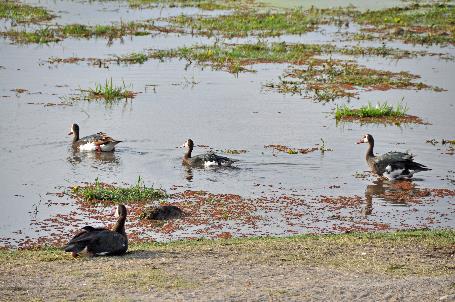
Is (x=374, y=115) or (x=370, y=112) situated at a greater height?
(x=370, y=112)

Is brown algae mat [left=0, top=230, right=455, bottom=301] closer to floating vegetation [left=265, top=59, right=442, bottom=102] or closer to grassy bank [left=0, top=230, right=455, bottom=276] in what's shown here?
grassy bank [left=0, top=230, right=455, bottom=276]

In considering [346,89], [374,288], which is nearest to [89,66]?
[346,89]

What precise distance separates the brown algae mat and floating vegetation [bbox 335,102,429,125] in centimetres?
1141

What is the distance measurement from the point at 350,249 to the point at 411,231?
2422 mm

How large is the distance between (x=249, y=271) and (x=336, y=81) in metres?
19.1

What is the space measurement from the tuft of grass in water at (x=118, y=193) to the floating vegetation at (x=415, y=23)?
22389mm

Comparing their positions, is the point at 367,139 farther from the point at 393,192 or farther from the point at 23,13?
the point at 23,13

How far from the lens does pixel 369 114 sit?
26688 mm

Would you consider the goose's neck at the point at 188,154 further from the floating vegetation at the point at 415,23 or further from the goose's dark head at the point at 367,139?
the floating vegetation at the point at 415,23

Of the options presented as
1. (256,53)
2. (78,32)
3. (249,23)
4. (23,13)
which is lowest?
(256,53)

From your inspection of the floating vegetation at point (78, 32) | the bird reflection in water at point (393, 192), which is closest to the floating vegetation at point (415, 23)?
the floating vegetation at point (78, 32)

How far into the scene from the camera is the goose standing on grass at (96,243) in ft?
44.2

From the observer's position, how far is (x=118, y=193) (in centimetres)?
1873

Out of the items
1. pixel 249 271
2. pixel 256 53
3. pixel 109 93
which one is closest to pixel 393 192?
pixel 249 271
